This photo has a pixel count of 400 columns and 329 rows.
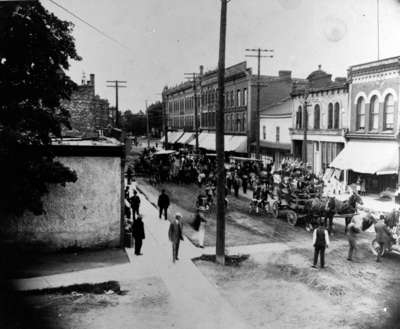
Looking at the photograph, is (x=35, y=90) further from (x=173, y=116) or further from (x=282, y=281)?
(x=173, y=116)

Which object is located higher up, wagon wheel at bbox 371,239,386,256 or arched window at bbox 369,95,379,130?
arched window at bbox 369,95,379,130

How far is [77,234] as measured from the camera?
1485 cm

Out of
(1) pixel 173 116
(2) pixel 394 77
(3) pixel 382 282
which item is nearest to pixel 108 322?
(3) pixel 382 282

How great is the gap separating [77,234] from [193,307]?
6.25 metres

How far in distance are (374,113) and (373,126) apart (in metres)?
0.77

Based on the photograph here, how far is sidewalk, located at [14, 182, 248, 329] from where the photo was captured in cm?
951

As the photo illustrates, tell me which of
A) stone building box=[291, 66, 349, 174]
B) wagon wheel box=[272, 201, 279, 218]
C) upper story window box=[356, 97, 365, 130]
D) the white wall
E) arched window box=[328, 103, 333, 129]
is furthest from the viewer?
the white wall

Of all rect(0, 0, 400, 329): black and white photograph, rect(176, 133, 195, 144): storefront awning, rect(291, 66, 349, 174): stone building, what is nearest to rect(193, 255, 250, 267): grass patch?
rect(0, 0, 400, 329): black and white photograph

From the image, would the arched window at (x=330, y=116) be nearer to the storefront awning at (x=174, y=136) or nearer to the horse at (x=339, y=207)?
the horse at (x=339, y=207)

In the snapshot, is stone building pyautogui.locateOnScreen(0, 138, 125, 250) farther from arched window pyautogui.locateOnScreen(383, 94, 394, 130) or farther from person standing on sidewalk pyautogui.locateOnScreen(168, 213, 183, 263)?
arched window pyautogui.locateOnScreen(383, 94, 394, 130)

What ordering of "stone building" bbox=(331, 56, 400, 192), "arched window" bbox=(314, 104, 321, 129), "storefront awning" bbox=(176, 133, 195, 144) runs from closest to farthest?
"stone building" bbox=(331, 56, 400, 192) < "arched window" bbox=(314, 104, 321, 129) < "storefront awning" bbox=(176, 133, 195, 144)

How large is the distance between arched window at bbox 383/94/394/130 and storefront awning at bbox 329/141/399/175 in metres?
0.97

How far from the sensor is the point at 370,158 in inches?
1006

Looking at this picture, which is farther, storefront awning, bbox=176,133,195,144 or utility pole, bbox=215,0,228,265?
storefront awning, bbox=176,133,195,144
